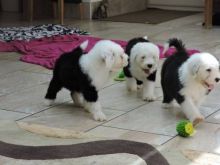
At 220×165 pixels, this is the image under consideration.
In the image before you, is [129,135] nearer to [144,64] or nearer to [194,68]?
[194,68]

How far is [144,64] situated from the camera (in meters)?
3.29

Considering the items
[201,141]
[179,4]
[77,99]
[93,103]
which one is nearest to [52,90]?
[77,99]

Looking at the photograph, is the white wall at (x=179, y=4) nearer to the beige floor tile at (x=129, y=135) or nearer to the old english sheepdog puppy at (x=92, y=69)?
the old english sheepdog puppy at (x=92, y=69)

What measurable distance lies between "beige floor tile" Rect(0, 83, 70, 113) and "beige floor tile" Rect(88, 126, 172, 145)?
601 mm

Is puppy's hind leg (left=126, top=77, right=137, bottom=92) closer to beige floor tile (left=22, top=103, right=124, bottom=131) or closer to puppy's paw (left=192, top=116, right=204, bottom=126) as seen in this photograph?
beige floor tile (left=22, top=103, right=124, bottom=131)

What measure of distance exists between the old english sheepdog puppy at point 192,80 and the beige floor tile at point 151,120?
0.11 m

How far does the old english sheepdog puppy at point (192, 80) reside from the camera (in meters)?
2.79

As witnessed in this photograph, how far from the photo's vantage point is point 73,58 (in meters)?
3.16

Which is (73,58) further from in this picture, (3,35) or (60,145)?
(3,35)

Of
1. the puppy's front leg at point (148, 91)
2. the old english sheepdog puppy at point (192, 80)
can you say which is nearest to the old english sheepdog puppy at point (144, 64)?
the puppy's front leg at point (148, 91)

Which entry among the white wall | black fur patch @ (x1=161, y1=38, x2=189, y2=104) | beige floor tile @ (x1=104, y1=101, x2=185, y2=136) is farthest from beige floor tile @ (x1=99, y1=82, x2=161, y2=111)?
the white wall

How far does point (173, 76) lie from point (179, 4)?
5.33 meters

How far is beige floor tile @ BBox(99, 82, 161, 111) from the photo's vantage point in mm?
3350

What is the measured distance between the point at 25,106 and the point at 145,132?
37.0 inches
